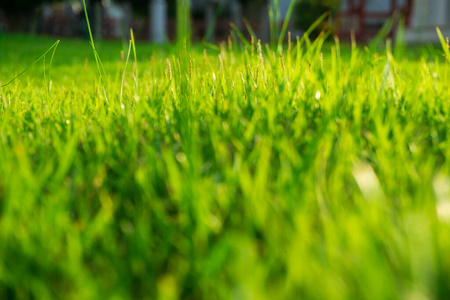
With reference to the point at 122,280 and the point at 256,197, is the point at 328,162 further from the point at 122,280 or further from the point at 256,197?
the point at 122,280

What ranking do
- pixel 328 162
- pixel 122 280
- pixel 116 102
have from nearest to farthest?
1. pixel 122 280
2. pixel 328 162
3. pixel 116 102

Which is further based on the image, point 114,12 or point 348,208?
point 114,12

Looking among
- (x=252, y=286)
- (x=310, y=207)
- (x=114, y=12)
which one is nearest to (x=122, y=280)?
(x=252, y=286)

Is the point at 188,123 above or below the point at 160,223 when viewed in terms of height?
above

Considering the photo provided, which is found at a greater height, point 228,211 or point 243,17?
point 228,211

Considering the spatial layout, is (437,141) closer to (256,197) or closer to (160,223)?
(256,197)

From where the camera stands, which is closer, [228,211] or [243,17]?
[228,211]

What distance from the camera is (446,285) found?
0.69 meters

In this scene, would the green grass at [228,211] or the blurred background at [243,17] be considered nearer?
the green grass at [228,211]

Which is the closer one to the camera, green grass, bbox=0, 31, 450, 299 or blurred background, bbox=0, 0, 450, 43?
green grass, bbox=0, 31, 450, 299

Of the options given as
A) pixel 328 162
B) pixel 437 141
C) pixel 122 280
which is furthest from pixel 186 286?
pixel 437 141

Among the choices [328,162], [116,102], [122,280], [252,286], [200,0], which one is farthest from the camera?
[200,0]

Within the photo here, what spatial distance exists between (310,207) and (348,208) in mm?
79

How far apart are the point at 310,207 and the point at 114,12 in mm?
43095
